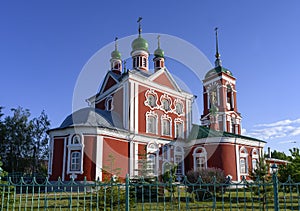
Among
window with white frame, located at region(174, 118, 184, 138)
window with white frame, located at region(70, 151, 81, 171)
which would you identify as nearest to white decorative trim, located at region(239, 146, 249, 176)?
window with white frame, located at region(174, 118, 184, 138)

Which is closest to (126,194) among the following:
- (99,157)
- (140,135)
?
(99,157)

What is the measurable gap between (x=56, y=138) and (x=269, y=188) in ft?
39.4

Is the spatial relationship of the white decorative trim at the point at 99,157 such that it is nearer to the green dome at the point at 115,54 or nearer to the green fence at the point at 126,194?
the green fence at the point at 126,194

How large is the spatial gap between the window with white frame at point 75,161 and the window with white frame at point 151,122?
17.7ft

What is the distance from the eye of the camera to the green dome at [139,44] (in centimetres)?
2316

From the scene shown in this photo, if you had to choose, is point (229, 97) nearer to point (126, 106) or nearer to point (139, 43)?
point (139, 43)

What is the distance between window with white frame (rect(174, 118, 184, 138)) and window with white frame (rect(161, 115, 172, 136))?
0.76m

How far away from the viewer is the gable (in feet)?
68.5

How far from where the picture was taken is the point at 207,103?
28094mm

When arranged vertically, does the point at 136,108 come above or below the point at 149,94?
below

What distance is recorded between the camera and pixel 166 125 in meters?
20.8

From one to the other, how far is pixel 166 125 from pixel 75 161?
25.1ft

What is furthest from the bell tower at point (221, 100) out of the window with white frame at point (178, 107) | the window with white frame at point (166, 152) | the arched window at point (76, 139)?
the arched window at point (76, 139)

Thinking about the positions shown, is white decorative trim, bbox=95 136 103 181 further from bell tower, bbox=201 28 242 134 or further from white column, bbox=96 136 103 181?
bell tower, bbox=201 28 242 134
